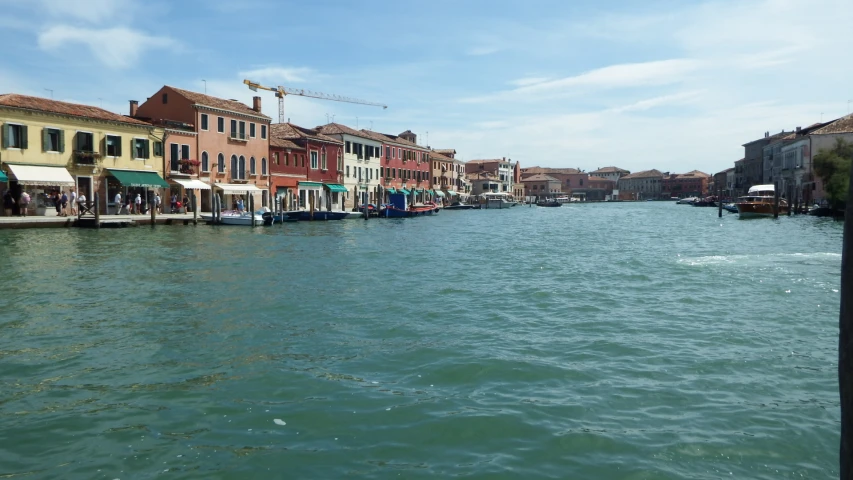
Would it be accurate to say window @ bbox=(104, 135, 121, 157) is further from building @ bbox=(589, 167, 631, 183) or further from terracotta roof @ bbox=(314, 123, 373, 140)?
building @ bbox=(589, 167, 631, 183)

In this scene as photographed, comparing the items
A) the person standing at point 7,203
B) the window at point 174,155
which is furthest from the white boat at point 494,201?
the person standing at point 7,203

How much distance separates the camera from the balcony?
95.7ft

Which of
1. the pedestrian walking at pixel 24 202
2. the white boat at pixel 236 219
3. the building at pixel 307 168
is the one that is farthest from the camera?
the building at pixel 307 168

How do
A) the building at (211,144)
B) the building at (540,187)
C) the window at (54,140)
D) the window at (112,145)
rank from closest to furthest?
the window at (54,140) < the window at (112,145) < the building at (211,144) < the building at (540,187)

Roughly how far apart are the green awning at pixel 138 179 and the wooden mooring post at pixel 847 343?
3276cm

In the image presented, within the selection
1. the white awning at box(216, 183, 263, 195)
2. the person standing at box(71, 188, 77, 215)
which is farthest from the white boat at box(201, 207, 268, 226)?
the person standing at box(71, 188, 77, 215)

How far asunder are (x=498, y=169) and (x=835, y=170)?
6595cm

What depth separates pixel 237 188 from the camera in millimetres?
38219

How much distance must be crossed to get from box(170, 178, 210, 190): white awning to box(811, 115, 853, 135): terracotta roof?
4663 centimetres

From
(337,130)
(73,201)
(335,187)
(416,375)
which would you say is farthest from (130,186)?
(416,375)

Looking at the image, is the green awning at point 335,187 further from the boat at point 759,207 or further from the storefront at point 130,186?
the boat at point 759,207

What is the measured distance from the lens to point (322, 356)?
24.2 ft

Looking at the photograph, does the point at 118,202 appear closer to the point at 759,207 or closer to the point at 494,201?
the point at 759,207

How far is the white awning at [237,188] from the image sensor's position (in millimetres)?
37375
